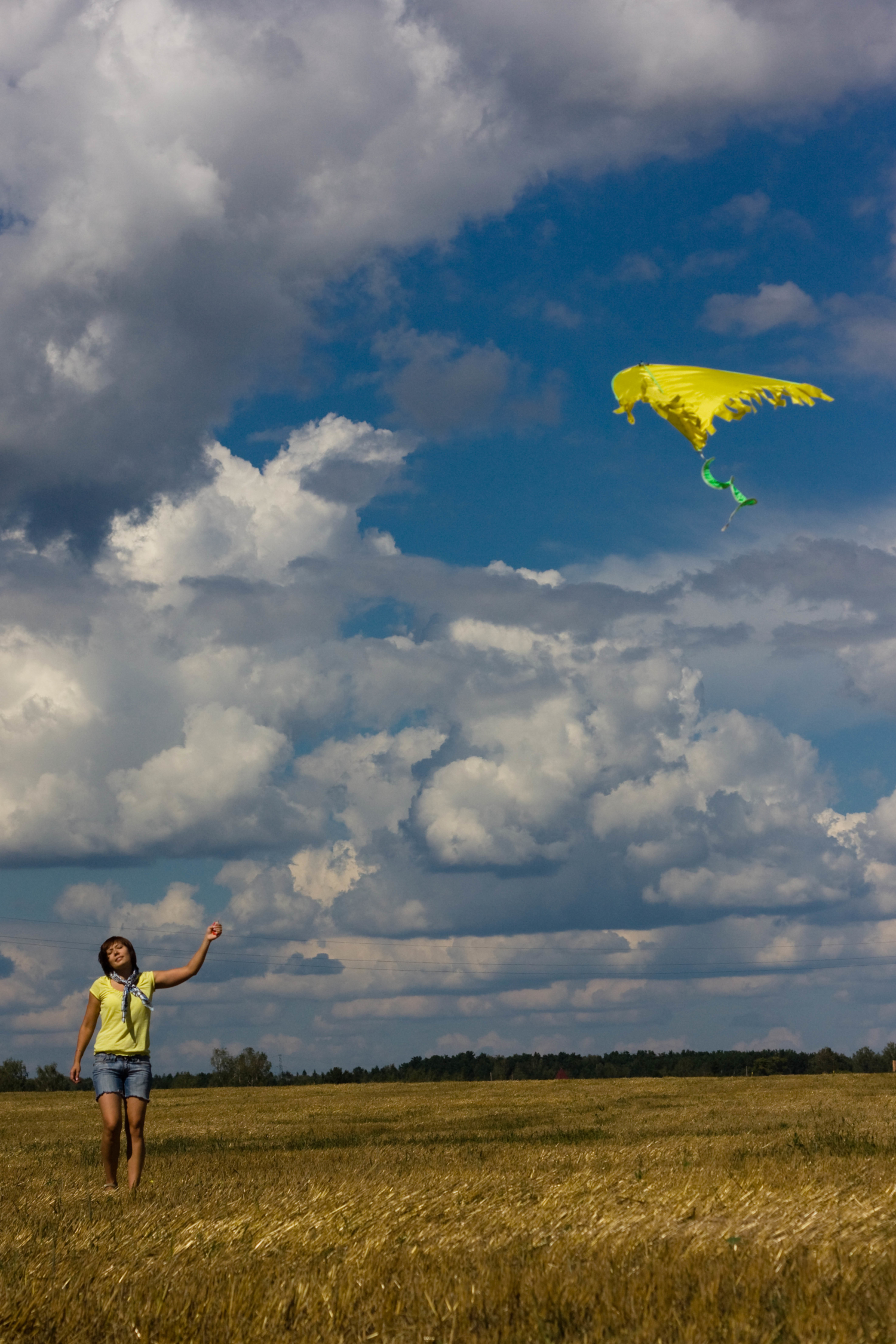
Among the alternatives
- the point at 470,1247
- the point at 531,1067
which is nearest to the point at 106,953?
the point at 470,1247

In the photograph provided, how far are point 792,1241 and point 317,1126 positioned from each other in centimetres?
2026

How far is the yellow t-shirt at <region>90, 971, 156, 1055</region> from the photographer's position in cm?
1055

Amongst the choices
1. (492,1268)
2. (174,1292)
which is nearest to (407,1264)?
(492,1268)

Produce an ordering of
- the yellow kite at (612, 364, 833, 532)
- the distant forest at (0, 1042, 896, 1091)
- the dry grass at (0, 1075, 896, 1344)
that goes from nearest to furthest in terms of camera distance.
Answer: the dry grass at (0, 1075, 896, 1344)
the yellow kite at (612, 364, 833, 532)
the distant forest at (0, 1042, 896, 1091)

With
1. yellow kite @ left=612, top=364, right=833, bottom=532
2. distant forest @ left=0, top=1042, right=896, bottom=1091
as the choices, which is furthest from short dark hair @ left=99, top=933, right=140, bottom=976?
distant forest @ left=0, top=1042, right=896, bottom=1091

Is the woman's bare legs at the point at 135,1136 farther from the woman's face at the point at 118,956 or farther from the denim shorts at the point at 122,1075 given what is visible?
the woman's face at the point at 118,956

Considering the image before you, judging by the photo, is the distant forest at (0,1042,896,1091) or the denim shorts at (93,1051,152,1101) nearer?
the denim shorts at (93,1051,152,1101)

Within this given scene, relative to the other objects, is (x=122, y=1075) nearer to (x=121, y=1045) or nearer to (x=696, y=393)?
(x=121, y=1045)

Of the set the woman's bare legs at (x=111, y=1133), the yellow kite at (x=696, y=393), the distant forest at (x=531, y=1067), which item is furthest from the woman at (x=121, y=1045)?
the distant forest at (x=531, y=1067)

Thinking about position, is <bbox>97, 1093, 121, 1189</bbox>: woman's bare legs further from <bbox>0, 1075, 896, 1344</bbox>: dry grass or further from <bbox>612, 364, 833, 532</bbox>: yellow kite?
<bbox>612, 364, 833, 532</bbox>: yellow kite

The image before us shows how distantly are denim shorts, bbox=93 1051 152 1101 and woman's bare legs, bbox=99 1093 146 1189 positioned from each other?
6 cm

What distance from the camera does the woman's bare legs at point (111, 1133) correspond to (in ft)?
33.7

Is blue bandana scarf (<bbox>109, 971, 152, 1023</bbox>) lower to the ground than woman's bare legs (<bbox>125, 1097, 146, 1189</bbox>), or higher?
higher

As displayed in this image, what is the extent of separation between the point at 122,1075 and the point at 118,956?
1.11 metres
